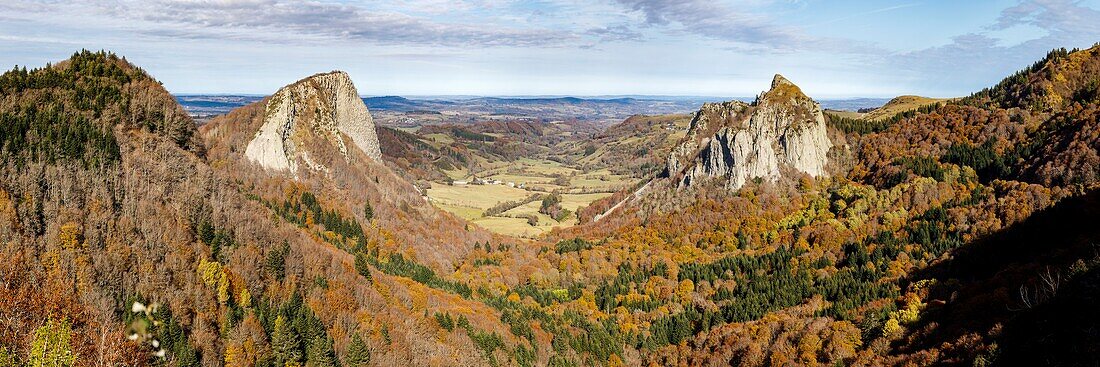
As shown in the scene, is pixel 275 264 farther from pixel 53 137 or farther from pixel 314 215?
pixel 314 215

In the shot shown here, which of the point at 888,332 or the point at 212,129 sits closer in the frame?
the point at 888,332

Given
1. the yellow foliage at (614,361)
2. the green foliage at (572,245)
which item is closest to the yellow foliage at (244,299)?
the yellow foliage at (614,361)

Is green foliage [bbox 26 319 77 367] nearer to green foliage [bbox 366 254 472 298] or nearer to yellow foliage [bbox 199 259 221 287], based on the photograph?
yellow foliage [bbox 199 259 221 287]

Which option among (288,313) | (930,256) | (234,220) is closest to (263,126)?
(234,220)

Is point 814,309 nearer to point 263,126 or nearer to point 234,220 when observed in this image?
point 234,220

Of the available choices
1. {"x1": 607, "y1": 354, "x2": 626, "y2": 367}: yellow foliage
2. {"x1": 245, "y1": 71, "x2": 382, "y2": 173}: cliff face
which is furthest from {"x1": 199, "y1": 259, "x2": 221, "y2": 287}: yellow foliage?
{"x1": 245, "y1": 71, "x2": 382, "y2": 173}: cliff face
